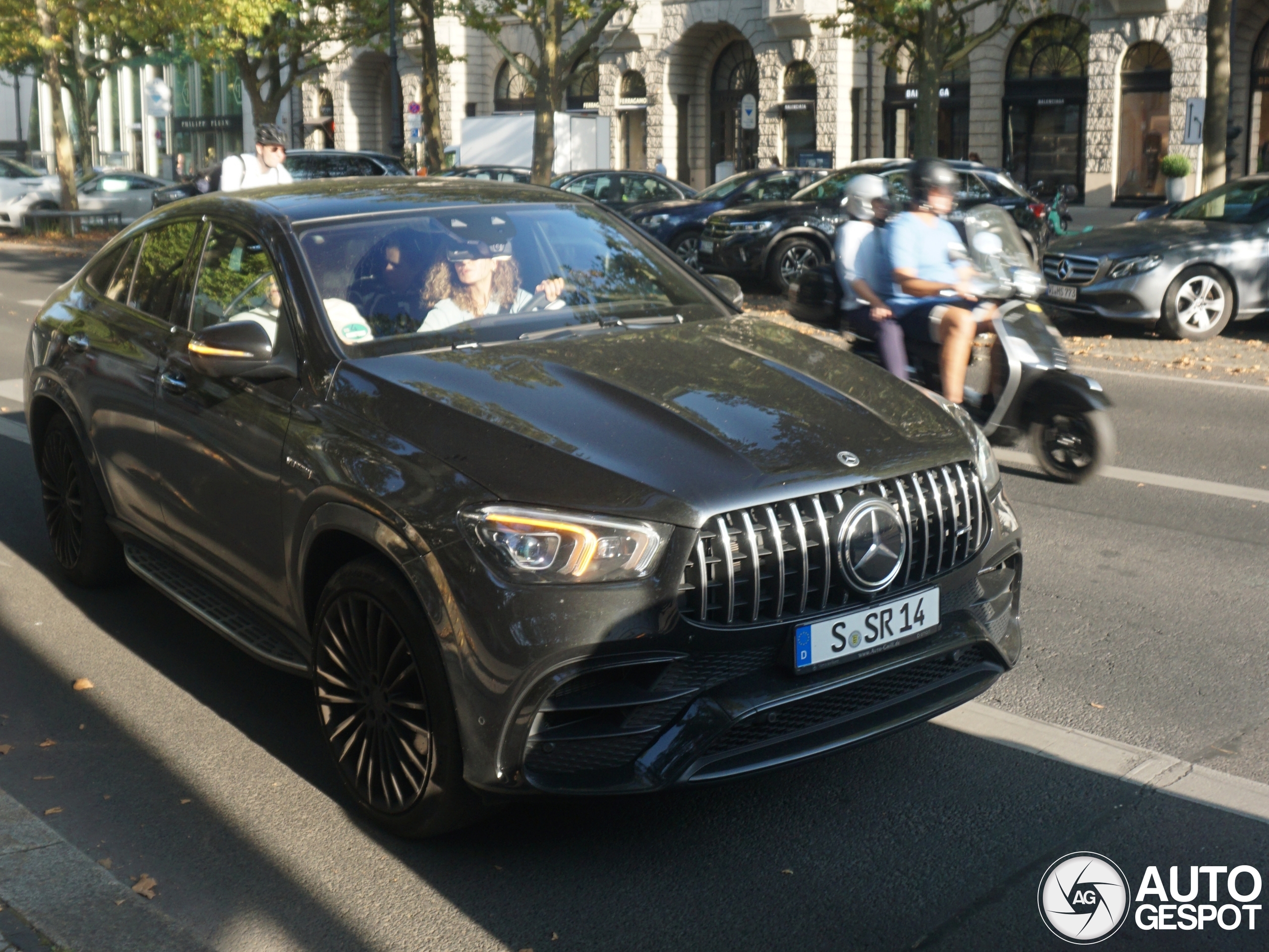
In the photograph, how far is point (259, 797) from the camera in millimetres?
4043

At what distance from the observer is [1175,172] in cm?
3095

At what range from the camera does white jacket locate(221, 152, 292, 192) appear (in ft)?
37.1

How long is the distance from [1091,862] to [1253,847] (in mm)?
419

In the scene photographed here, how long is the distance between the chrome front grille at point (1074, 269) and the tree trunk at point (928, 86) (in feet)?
18.4

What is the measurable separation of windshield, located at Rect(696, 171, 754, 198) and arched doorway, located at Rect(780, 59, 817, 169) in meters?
20.4

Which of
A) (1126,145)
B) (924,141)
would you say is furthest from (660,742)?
(1126,145)

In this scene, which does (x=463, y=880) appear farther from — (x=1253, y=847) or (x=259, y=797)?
(x=1253, y=847)

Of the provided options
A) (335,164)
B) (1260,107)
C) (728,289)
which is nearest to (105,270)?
(728,289)

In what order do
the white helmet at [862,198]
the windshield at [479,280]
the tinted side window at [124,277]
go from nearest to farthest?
the windshield at [479,280]
the tinted side window at [124,277]
the white helmet at [862,198]

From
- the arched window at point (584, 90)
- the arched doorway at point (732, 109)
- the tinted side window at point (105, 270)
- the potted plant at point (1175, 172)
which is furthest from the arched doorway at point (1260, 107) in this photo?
the tinted side window at point (105, 270)

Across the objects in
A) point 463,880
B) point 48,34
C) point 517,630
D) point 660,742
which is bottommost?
point 463,880

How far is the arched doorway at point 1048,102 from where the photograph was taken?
3569 cm

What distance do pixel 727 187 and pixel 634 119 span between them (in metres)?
27.1

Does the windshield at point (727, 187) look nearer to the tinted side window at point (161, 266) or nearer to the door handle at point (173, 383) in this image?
the tinted side window at point (161, 266)
